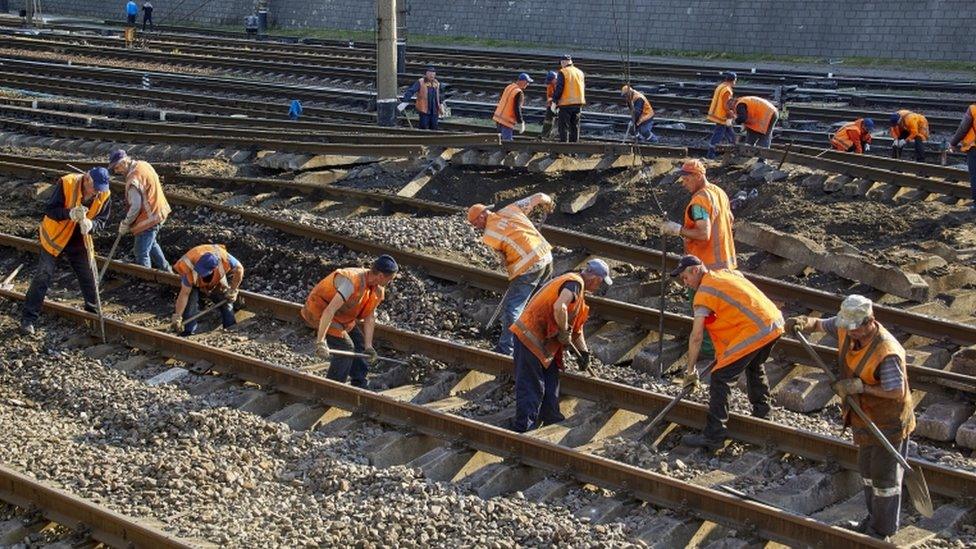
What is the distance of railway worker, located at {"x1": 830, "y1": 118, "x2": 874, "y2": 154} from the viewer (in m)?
20.4

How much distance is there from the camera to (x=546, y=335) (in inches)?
399

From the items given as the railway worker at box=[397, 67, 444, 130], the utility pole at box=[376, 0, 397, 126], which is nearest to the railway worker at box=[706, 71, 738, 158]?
the railway worker at box=[397, 67, 444, 130]

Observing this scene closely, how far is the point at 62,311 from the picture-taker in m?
13.2

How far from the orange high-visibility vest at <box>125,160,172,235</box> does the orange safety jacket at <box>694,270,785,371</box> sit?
22.6ft

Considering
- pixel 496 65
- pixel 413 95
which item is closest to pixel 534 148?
pixel 413 95

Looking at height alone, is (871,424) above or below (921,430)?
above

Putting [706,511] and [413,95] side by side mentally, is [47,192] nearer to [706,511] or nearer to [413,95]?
[413,95]

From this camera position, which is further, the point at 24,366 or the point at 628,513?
the point at 24,366

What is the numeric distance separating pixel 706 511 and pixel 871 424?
116 cm

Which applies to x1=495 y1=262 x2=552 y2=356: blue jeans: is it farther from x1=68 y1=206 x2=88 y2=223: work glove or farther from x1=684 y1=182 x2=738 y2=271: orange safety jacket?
x1=68 y1=206 x2=88 y2=223: work glove

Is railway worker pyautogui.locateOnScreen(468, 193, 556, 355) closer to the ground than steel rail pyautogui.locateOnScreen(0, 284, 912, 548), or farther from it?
farther from it

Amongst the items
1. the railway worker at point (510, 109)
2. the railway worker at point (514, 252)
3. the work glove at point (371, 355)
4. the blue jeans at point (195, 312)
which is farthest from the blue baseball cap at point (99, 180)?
the railway worker at point (510, 109)

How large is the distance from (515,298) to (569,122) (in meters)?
9.10

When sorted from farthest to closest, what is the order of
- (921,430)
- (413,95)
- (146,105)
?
(146,105), (413,95), (921,430)
